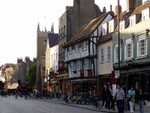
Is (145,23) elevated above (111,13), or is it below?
below

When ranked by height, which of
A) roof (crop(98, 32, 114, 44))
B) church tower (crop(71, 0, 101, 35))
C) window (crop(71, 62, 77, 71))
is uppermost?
church tower (crop(71, 0, 101, 35))

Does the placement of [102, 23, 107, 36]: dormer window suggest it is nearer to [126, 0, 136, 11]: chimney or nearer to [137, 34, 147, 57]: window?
[126, 0, 136, 11]: chimney

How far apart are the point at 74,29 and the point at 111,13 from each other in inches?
658

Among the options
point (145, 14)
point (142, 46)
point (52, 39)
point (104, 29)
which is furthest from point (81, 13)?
point (142, 46)

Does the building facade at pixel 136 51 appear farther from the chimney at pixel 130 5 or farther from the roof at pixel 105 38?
the chimney at pixel 130 5

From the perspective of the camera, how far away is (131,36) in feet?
123

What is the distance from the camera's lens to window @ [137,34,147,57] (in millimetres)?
35028

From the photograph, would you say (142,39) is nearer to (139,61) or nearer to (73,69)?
(139,61)

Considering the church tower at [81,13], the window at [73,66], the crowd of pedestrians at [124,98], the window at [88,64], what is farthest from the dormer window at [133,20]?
the church tower at [81,13]

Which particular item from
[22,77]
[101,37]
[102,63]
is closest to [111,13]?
[101,37]

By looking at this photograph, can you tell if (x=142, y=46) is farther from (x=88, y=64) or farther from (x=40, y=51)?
(x=40, y=51)

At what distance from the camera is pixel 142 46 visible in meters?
35.7

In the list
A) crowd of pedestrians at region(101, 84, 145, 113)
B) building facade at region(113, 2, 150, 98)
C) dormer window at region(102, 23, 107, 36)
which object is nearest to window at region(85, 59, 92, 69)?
dormer window at region(102, 23, 107, 36)

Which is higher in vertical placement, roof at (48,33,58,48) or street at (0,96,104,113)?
roof at (48,33,58,48)
